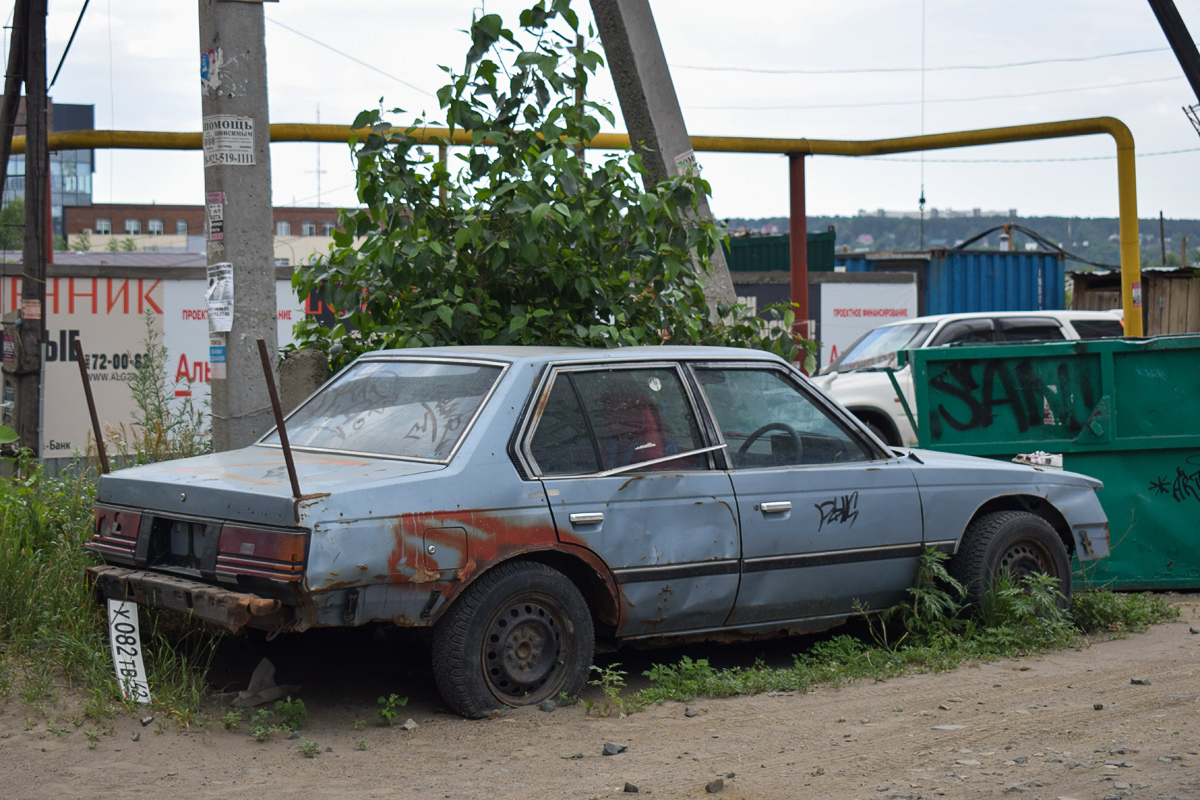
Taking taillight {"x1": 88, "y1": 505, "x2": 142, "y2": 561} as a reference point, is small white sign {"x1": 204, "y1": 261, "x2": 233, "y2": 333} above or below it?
above

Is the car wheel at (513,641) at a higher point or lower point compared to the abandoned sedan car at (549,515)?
lower

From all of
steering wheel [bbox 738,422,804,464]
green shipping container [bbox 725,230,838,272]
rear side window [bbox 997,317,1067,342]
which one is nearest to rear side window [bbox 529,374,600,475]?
steering wheel [bbox 738,422,804,464]

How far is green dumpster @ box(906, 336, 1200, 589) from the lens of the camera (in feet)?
24.8

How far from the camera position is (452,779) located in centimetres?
400

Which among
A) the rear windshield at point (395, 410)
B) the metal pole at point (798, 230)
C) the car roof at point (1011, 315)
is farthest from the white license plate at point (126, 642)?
the metal pole at point (798, 230)

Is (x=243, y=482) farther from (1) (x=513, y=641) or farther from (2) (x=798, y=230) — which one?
(2) (x=798, y=230)

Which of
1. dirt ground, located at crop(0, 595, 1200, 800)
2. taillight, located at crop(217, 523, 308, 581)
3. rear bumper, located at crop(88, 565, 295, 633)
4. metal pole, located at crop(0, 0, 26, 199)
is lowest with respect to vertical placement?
dirt ground, located at crop(0, 595, 1200, 800)

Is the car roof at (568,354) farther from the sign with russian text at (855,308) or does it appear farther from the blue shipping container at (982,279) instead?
the blue shipping container at (982,279)

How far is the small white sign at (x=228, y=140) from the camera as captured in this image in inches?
240

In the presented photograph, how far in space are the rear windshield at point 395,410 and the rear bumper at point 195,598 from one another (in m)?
0.86

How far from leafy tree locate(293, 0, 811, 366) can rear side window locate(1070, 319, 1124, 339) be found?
718 cm

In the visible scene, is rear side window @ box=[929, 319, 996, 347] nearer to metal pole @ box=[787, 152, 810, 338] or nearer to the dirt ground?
metal pole @ box=[787, 152, 810, 338]

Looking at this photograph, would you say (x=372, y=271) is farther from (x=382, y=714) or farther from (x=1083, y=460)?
(x=1083, y=460)

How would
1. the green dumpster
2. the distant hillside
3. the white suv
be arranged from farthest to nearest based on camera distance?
the distant hillside → the white suv → the green dumpster
